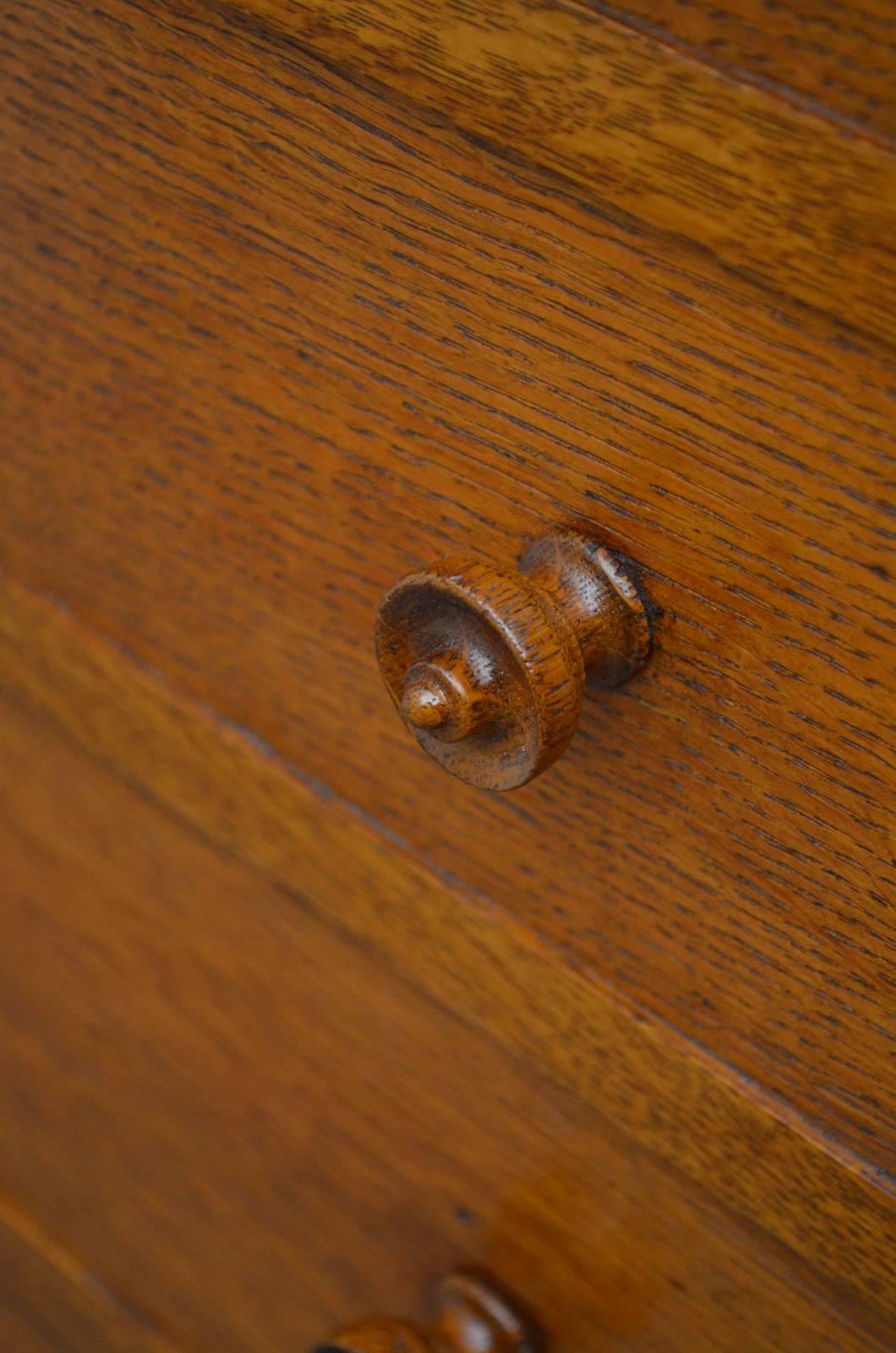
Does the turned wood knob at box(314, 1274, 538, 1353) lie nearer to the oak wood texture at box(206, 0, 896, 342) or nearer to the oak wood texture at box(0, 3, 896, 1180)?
the oak wood texture at box(0, 3, 896, 1180)

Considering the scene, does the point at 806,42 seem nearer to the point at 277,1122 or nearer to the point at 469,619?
the point at 469,619

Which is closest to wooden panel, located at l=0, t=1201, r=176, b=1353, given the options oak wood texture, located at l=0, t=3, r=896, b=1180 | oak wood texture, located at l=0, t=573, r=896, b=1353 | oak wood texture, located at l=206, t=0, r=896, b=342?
oak wood texture, located at l=0, t=573, r=896, b=1353

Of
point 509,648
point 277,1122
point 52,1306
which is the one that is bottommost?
point 52,1306

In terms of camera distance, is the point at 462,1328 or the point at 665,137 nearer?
the point at 665,137

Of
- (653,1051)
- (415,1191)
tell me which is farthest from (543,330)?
(415,1191)

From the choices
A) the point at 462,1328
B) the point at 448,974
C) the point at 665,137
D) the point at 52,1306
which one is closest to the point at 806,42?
the point at 665,137

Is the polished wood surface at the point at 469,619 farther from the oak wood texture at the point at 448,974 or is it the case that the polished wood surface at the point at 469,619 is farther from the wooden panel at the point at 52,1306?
the wooden panel at the point at 52,1306

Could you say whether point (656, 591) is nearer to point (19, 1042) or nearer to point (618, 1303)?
point (618, 1303)
